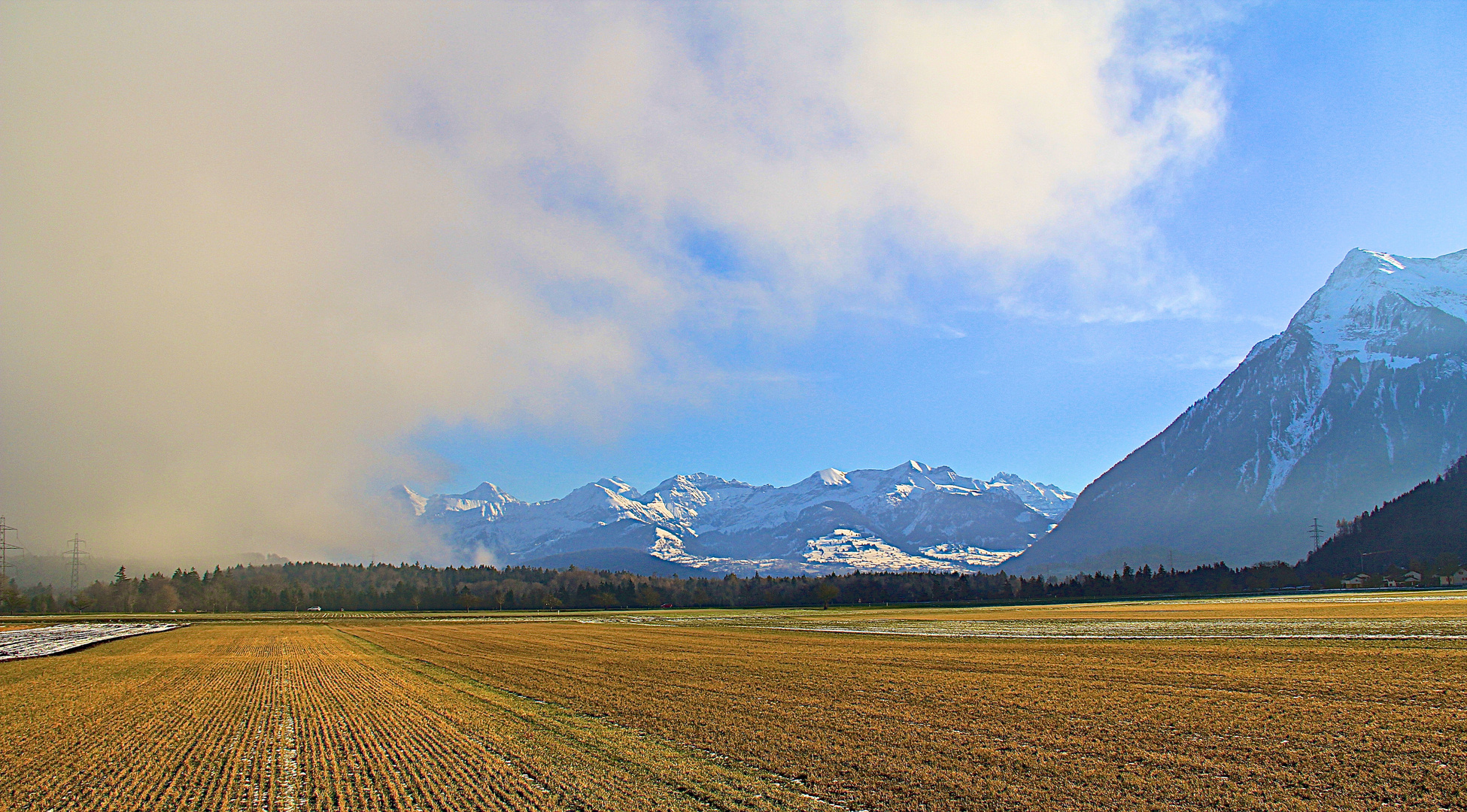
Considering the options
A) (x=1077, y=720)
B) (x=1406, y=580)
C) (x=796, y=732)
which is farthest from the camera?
(x=1406, y=580)

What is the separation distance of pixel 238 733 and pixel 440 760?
32.2ft

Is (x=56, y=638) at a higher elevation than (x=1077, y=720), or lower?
lower

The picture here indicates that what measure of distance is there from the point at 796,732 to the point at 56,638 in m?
99.1

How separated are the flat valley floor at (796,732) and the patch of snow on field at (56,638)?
26.0 metres

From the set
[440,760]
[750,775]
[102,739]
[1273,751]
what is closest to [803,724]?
[750,775]

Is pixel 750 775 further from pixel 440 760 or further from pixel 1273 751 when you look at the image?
pixel 1273 751

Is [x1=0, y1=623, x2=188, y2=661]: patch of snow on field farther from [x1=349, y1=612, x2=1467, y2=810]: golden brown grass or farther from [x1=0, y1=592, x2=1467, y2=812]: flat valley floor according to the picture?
[x1=349, y1=612, x2=1467, y2=810]: golden brown grass

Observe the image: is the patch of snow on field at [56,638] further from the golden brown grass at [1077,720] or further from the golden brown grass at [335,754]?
the golden brown grass at [1077,720]

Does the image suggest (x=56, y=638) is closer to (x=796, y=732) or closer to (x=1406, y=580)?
(x=796, y=732)

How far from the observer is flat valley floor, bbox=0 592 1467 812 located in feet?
49.9

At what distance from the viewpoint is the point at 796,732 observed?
21.0 metres

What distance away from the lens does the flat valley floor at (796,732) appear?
15203 mm

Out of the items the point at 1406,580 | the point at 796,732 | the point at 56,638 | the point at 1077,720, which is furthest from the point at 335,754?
the point at 1406,580

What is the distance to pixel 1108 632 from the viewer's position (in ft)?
170
